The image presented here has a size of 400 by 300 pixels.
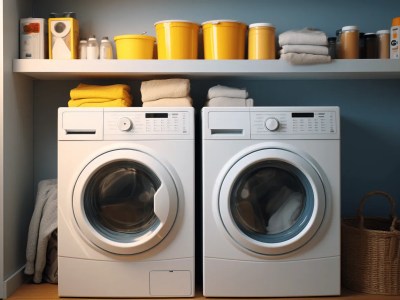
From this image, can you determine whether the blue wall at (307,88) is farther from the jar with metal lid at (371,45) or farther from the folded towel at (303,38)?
the folded towel at (303,38)

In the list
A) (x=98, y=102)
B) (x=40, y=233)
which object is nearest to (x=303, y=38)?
(x=98, y=102)

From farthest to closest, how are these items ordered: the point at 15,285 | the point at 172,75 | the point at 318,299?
the point at 172,75 → the point at 15,285 → the point at 318,299

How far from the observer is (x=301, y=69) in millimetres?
2533

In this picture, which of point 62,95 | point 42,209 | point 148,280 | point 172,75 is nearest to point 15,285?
point 42,209

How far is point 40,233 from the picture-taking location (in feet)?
8.43

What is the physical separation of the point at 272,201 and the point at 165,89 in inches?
30.2

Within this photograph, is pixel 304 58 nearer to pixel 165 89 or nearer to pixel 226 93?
pixel 226 93

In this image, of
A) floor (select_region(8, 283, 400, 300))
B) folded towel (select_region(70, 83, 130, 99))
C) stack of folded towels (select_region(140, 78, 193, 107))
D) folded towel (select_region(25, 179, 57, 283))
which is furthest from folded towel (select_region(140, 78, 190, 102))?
floor (select_region(8, 283, 400, 300))

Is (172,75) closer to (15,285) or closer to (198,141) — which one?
(198,141)

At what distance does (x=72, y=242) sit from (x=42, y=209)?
35cm

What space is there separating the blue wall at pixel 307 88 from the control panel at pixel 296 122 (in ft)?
1.81

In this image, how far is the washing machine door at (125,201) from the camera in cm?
232

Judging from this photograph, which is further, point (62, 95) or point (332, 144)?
point (62, 95)

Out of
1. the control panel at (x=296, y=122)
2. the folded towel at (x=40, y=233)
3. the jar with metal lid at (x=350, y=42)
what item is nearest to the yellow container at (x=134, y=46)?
the control panel at (x=296, y=122)
